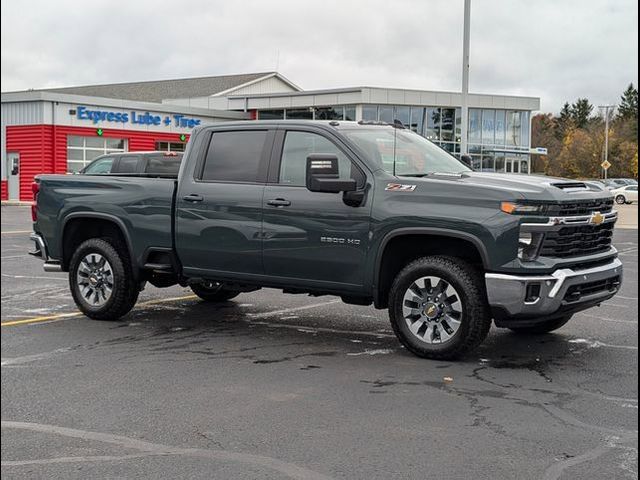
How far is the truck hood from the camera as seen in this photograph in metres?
6.60

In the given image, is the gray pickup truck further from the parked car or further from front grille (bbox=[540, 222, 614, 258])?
the parked car

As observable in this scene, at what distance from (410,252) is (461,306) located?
77cm

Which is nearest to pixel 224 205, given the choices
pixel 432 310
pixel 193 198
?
pixel 193 198

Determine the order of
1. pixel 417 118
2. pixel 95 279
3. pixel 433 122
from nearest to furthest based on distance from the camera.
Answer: pixel 95 279 < pixel 417 118 < pixel 433 122

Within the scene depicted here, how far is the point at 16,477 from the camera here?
13.6 ft

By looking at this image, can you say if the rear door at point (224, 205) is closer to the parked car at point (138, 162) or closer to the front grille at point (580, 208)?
the front grille at point (580, 208)

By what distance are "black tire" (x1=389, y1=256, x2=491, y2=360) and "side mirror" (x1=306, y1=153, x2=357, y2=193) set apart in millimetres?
888

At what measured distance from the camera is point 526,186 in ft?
22.2

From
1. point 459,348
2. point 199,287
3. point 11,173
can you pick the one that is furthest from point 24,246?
point 11,173

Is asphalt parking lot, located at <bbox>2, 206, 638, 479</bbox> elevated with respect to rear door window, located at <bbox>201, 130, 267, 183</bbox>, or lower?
lower

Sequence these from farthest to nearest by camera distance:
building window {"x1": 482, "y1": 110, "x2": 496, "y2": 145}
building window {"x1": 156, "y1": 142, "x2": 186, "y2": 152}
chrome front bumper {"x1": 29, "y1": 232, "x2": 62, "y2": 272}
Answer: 1. building window {"x1": 482, "y1": 110, "x2": 496, "y2": 145}
2. building window {"x1": 156, "y1": 142, "x2": 186, "y2": 152}
3. chrome front bumper {"x1": 29, "y1": 232, "x2": 62, "y2": 272}

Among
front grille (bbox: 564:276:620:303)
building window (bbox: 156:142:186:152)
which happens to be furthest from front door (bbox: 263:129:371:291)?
building window (bbox: 156:142:186:152)

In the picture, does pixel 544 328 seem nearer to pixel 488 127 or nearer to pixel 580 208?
pixel 580 208

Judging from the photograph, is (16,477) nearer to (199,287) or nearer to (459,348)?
(459,348)
